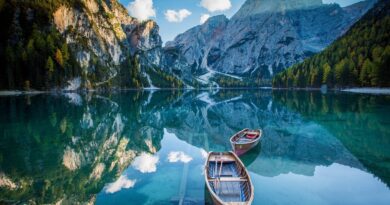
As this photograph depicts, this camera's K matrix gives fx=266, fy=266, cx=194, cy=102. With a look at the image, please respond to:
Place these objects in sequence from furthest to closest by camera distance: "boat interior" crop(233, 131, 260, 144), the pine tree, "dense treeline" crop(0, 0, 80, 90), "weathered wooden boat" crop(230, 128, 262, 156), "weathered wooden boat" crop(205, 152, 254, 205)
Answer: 1. the pine tree
2. "dense treeline" crop(0, 0, 80, 90)
3. "boat interior" crop(233, 131, 260, 144)
4. "weathered wooden boat" crop(230, 128, 262, 156)
5. "weathered wooden boat" crop(205, 152, 254, 205)

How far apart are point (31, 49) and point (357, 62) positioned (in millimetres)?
149606

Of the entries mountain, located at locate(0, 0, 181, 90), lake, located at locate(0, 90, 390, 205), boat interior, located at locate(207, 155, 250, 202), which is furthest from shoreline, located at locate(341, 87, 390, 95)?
mountain, located at locate(0, 0, 181, 90)

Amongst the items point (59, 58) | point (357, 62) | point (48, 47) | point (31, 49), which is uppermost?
point (48, 47)

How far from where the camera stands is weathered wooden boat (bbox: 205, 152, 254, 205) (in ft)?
40.3

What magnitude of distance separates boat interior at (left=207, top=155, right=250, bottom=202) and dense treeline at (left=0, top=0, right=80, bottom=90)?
116825 mm

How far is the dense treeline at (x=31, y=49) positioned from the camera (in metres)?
113

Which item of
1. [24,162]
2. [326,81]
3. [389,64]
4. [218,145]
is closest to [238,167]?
[218,145]

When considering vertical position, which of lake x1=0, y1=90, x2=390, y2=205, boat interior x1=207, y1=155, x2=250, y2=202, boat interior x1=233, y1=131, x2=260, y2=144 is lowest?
lake x1=0, y1=90, x2=390, y2=205

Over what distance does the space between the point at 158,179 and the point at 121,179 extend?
2496 millimetres

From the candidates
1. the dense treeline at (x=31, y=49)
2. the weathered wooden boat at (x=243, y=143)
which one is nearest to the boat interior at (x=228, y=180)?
the weathered wooden boat at (x=243, y=143)

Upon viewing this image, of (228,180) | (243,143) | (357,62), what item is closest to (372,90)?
(357,62)

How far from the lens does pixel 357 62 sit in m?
120

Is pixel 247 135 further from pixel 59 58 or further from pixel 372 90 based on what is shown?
pixel 59 58

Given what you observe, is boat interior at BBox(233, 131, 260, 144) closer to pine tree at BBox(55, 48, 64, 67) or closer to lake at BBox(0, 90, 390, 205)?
lake at BBox(0, 90, 390, 205)
